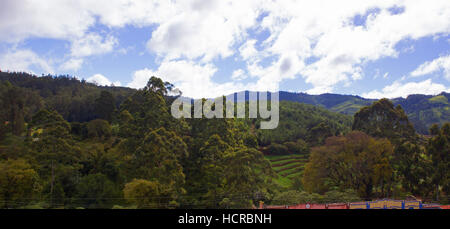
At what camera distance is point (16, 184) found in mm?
20141

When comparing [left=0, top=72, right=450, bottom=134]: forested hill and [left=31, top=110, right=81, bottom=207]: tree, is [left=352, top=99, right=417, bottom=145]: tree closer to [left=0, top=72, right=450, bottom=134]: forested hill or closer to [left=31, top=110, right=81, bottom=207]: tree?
[left=31, top=110, right=81, bottom=207]: tree

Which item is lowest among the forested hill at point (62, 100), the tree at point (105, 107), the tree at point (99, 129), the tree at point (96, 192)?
the tree at point (96, 192)

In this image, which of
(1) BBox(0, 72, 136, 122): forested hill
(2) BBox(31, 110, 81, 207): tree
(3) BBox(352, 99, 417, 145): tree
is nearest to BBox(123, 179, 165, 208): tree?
(2) BBox(31, 110, 81, 207): tree

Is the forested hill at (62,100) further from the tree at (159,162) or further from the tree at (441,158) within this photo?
the tree at (441,158)

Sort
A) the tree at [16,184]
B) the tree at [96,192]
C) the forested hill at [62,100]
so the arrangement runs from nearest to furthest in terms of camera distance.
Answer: the tree at [16,184]
the tree at [96,192]
the forested hill at [62,100]

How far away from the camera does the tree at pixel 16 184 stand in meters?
19.7

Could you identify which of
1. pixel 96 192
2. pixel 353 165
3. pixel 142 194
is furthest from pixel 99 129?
pixel 353 165

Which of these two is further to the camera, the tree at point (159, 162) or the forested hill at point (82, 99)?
the forested hill at point (82, 99)

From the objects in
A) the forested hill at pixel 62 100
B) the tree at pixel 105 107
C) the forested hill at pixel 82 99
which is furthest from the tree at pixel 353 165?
the forested hill at pixel 82 99

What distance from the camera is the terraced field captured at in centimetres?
3872

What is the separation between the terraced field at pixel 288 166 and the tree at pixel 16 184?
2400 centimetres

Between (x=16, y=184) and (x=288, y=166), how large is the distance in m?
32.9

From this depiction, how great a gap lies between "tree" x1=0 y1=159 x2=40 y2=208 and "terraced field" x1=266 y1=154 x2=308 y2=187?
24003 millimetres

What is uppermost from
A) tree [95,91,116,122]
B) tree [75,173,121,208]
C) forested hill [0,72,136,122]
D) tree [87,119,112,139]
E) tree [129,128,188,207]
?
forested hill [0,72,136,122]
